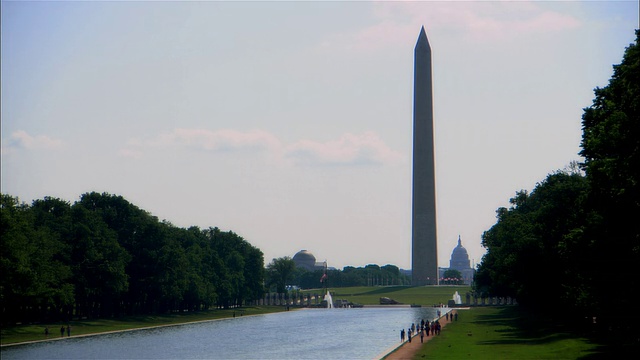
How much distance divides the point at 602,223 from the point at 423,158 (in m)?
117

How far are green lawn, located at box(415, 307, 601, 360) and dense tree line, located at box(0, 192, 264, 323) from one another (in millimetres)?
32597

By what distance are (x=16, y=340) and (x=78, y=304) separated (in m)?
30.7

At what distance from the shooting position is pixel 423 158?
160250mm

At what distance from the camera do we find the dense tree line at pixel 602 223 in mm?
36656

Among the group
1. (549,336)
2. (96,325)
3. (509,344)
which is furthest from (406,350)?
(96,325)

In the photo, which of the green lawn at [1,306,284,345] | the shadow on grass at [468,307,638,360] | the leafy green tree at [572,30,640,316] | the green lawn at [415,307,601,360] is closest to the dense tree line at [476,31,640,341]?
the leafy green tree at [572,30,640,316]

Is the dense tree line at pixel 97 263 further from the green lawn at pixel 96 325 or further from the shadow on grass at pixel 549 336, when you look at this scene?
the shadow on grass at pixel 549 336

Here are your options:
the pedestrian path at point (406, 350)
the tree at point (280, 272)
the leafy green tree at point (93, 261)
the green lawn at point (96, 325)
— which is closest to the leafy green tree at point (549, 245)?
the pedestrian path at point (406, 350)

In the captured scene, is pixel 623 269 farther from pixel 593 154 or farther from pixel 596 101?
pixel 596 101

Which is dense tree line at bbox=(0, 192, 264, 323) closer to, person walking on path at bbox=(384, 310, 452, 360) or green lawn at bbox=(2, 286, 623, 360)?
green lawn at bbox=(2, 286, 623, 360)

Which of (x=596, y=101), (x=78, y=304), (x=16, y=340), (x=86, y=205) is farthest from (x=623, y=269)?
(x=86, y=205)

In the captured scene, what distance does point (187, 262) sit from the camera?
→ 11412 centimetres

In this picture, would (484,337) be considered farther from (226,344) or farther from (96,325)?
(96,325)

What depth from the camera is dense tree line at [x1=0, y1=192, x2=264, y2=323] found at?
7188cm
